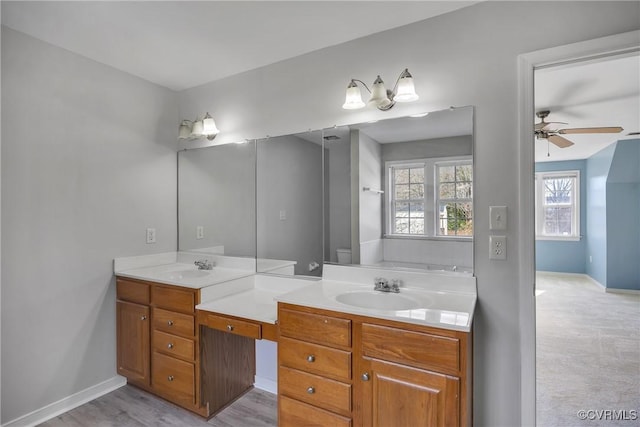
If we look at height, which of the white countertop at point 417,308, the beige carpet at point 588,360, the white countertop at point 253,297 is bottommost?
the beige carpet at point 588,360

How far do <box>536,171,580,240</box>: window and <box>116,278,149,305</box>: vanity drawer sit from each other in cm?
736

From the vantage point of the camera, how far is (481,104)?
170cm

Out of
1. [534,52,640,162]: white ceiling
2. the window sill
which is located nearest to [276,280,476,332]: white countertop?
[534,52,640,162]: white ceiling

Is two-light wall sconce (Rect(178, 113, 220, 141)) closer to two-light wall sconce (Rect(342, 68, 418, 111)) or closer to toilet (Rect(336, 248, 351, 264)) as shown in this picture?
two-light wall sconce (Rect(342, 68, 418, 111))

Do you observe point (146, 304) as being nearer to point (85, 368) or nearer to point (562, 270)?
point (85, 368)

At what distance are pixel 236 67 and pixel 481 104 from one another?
1.72 meters

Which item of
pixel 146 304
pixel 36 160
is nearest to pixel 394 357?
pixel 146 304

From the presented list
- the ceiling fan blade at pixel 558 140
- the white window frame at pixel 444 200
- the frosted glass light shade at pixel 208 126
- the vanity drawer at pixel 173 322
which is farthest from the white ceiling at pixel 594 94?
the vanity drawer at pixel 173 322

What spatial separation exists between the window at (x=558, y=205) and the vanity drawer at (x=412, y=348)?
6834 millimetres

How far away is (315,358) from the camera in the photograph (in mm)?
1557

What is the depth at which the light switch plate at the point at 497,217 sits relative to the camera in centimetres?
164

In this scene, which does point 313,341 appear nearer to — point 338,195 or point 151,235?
point 338,195

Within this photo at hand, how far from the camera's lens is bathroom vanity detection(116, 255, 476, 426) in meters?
1.32

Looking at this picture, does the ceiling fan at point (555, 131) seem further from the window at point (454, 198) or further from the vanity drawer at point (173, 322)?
the vanity drawer at point (173, 322)
